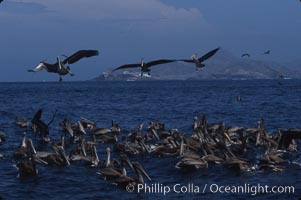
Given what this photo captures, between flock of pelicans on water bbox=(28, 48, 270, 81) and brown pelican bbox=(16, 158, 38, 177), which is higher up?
flock of pelicans on water bbox=(28, 48, 270, 81)

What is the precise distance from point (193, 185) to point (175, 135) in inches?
335

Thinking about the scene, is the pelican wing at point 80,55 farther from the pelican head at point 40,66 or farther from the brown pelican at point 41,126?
the brown pelican at point 41,126

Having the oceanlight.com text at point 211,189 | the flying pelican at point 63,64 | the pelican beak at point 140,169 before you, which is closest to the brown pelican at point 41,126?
the pelican beak at point 140,169

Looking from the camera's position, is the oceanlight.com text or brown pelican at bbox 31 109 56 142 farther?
brown pelican at bbox 31 109 56 142

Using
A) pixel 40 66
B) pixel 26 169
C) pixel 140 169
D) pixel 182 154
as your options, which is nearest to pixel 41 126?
pixel 26 169

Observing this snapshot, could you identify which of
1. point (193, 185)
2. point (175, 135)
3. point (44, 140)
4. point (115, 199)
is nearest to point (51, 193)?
point (115, 199)

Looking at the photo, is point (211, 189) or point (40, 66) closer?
point (40, 66)

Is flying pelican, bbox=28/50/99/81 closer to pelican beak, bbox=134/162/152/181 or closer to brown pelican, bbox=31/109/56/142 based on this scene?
pelican beak, bbox=134/162/152/181

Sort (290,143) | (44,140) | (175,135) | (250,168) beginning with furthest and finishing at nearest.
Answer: (44,140) < (175,135) < (290,143) < (250,168)

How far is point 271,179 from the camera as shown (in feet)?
75.9

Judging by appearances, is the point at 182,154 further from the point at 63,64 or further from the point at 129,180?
the point at 63,64

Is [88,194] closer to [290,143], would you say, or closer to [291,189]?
[291,189]

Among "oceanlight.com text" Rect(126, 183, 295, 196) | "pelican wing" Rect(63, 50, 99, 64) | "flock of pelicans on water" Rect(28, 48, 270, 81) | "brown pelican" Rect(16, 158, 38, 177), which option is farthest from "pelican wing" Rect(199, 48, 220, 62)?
"brown pelican" Rect(16, 158, 38, 177)

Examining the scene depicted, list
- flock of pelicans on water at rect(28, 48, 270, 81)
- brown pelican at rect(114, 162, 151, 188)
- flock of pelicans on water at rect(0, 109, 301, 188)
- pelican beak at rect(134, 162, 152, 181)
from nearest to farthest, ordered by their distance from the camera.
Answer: flock of pelicans on water at rect(28, 48, 270, 81)
brown pelican at rect(114, 162, 151, 188)
pelican beak at rect(134, 162, 152, 181)
flock of pelicans on water at rect(0, 109, 301, 188)
